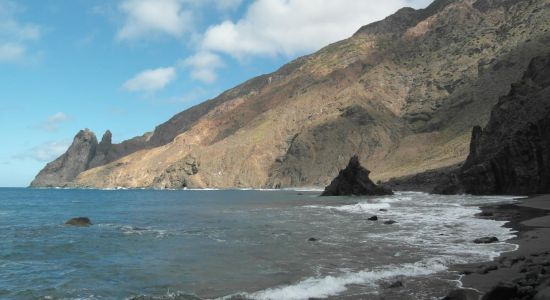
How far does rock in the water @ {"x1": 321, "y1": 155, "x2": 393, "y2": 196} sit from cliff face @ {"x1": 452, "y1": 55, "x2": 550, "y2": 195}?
2095cm

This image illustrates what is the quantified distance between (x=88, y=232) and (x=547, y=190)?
62.1 meters

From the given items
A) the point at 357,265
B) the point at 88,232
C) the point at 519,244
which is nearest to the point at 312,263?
the point at 357,265

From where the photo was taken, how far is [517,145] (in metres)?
75.7

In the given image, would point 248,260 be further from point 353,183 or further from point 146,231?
point 353,183

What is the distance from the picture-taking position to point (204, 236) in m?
37.6

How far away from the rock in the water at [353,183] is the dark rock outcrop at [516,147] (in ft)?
51.8

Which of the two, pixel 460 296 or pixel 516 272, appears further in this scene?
pixel 516 272

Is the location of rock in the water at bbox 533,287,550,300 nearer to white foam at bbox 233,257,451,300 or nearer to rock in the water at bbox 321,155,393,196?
white foam at bbox 233,257,451,300

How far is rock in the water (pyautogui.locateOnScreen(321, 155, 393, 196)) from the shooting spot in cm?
10806

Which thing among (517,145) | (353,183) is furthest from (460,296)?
(353,183)

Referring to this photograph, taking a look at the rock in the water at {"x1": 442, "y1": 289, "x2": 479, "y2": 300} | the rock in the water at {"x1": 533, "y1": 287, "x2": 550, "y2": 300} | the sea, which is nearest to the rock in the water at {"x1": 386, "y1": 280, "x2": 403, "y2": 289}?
the sea

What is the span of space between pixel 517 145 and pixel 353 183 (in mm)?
40510

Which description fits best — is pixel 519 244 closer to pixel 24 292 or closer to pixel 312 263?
pixel 312 263

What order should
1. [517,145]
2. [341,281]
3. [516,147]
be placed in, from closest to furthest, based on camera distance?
[341,281] → [517,145] → [516,147]
